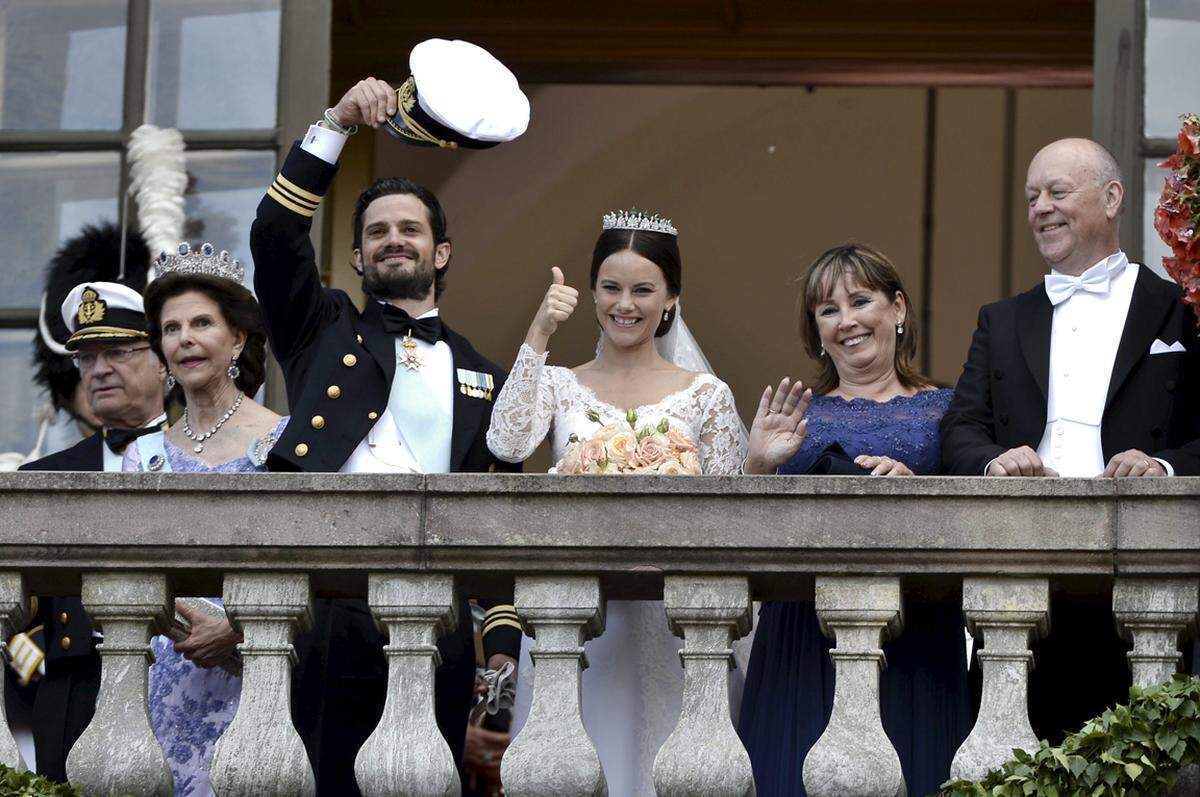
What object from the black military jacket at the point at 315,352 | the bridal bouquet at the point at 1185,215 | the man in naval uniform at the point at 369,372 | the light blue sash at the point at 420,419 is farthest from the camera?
the light blue sash at the point at 420,419

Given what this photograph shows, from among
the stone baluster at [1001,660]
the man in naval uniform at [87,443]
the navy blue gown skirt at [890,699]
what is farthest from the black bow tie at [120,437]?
the stone baluster at [1001,660]

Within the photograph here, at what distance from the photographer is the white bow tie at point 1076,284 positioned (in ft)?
18.5

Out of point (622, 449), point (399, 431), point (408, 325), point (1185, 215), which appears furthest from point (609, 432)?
point (1185, 215)

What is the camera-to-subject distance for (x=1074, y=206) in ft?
18.6

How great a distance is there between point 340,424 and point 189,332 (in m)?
0.52

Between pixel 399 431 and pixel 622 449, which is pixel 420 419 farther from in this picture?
pixel 622 449

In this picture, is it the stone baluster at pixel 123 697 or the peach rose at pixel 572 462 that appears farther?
the peach rose at pixel 572 462

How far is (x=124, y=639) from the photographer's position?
192 inches

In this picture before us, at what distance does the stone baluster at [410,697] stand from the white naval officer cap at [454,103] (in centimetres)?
116

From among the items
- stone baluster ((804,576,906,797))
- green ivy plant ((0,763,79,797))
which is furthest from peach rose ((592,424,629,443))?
green ivy plant ((0,763,79,797))

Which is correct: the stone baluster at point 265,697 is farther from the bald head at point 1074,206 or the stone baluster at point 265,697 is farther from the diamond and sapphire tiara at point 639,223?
the bald head at point 1074,206

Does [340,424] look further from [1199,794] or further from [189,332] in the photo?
[1199,794]

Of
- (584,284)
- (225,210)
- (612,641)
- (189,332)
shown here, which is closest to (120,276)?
(225,210)

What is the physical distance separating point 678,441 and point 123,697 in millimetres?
1384
